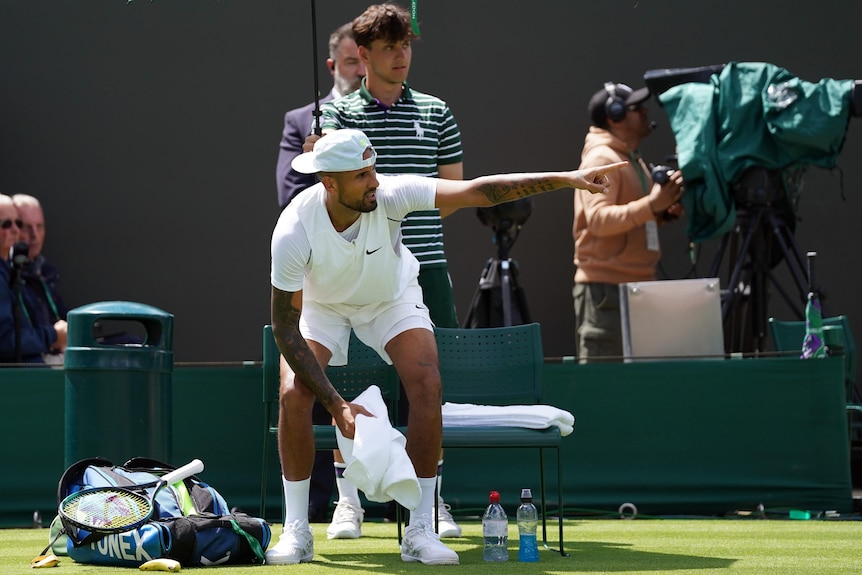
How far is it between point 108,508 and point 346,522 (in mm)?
1333

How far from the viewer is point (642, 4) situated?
8.30m

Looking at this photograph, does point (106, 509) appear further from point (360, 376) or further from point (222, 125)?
point (222, 125)

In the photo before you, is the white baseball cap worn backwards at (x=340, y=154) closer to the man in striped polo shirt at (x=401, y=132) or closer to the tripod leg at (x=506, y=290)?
the man in striped polo shirt at (x=401, y=132)

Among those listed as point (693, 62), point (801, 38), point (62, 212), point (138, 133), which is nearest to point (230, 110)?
point (138, 133)

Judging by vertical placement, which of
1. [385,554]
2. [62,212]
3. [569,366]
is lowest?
[385,554]

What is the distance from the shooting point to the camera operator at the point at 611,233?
277 inches

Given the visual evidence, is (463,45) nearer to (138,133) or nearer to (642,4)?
(642,4)

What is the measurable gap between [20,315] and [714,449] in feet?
11.8

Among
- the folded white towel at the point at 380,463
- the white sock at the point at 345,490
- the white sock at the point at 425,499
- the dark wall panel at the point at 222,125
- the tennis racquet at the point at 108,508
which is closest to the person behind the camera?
the folded white towel at the point at 380,463

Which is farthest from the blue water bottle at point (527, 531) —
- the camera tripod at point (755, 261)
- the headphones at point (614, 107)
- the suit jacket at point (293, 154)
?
the headphones at point (614, 107)

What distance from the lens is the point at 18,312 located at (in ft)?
21.7

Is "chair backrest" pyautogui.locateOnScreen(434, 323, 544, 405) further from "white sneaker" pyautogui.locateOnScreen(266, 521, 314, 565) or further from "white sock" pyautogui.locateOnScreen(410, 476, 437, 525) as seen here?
"white sneaker" pyautogui.locateOnScreen(266, 521, 314, 565)

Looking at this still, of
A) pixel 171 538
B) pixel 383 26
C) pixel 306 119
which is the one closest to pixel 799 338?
pixel 306 119

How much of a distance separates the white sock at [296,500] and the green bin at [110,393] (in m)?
1.19
